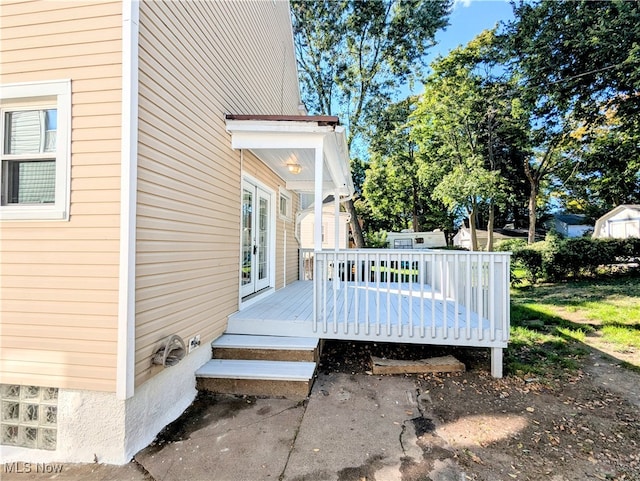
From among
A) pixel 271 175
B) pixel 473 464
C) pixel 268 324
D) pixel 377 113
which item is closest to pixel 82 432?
pixel 268 324

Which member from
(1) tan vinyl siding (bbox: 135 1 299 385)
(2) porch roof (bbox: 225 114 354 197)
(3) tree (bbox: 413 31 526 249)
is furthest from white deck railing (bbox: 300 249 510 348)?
(3) tree (bbox: 413 31 526 249)

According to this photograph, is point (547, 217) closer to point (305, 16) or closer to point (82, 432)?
point (305, 16)

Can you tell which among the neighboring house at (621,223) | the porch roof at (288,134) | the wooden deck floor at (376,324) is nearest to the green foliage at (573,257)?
the wooden deck floor at (376,324)

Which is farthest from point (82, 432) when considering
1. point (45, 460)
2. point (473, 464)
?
point (473, 464)

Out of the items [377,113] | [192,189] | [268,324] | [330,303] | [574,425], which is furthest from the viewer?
[377,113]

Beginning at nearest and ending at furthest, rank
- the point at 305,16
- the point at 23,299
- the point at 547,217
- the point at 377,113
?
the point at 23,299
the point at 305,16
the point at 377,113
the point at 547,217

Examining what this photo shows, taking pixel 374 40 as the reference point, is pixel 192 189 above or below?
below

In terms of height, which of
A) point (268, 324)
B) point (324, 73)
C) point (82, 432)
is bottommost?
point (82, 432)

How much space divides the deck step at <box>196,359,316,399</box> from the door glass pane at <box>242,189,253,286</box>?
1688mm

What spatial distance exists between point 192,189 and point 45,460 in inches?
98.4

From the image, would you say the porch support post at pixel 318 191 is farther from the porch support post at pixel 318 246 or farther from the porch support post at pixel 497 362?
the porch support post at pixel 497 362

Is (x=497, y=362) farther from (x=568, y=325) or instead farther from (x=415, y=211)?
(x=415, y=211)

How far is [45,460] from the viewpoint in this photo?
2432 millimetres

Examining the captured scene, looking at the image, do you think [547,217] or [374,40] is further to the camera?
[547,217]
